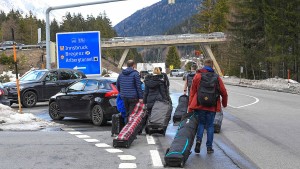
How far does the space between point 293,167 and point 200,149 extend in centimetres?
207

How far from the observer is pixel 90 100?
13.2 meters

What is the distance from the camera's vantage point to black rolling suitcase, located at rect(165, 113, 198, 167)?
23.4 feet

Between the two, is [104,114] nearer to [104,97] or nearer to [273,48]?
[104,97]

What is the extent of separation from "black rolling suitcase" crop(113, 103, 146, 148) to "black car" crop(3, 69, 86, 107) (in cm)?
1087

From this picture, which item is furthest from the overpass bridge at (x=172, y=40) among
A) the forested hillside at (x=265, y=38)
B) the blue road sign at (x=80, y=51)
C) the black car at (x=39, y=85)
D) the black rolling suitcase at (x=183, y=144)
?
the black rolling suitcase at (x=183, y=144)

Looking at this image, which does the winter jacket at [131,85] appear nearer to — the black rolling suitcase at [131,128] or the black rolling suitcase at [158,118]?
the black rolling suitcase at [131,128]

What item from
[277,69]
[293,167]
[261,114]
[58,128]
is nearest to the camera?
[293,167]

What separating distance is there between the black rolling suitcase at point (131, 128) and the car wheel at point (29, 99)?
10.9 metres

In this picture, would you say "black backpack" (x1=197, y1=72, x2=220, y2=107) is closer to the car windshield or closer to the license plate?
the license plate

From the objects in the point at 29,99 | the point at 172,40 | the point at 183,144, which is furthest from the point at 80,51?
the point at 172,40

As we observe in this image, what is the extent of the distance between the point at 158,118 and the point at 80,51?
13.4m

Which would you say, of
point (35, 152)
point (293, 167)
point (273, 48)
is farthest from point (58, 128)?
point (273, 48)

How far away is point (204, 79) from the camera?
325 inches

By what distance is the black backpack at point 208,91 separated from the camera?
816 centimetres
